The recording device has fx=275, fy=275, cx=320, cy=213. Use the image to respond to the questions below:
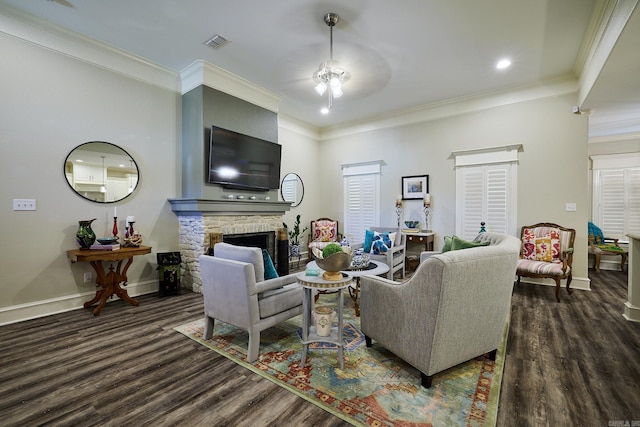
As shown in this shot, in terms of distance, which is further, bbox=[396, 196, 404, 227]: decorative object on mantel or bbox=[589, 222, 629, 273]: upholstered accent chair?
bbox=[396, 196, 404, 227]: decorative object on mantel

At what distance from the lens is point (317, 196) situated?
690cm

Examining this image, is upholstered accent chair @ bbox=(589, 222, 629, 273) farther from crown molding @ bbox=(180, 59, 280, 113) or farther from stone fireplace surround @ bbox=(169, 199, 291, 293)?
crown molding @ bbox=(180, 59, 280, 113)

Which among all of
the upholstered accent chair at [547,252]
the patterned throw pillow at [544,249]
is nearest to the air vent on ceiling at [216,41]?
the upholstered accent chair at [547,252]

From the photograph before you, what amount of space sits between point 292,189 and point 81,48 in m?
3.93

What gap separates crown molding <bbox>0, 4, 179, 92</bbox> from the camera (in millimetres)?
2922

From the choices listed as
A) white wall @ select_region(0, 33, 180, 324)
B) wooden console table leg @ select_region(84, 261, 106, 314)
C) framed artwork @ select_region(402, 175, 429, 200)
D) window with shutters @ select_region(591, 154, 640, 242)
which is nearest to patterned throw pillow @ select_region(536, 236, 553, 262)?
framed artwork @ select_region(402, 175, 429, 200)

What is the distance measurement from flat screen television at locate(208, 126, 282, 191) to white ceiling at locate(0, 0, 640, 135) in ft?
3.25

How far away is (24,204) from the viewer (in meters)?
3.01

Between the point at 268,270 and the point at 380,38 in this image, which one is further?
the point at 380,38

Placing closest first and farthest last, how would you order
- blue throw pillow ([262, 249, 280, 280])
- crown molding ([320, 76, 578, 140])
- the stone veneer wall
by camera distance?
blue throw pillow ([262, 249, 280, 280])
the stone veneer wall
crown molding ([320, 76, 578, 140])

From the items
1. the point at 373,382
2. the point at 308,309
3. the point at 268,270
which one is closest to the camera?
the point at 373,382

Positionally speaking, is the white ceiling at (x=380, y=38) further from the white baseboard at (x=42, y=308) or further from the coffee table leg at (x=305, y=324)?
the white baseboard at (x=42, y=308)

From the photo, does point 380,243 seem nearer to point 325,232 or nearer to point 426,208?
point 426,208

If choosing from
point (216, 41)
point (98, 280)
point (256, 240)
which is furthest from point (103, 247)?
point (216, 41)
